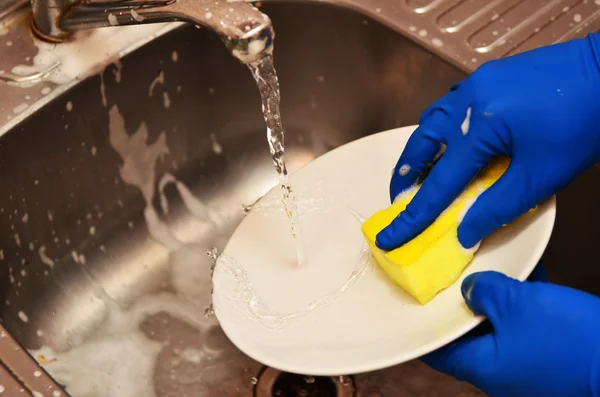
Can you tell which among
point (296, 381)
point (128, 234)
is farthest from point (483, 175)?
point (128, 234)

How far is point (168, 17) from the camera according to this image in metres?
0.64

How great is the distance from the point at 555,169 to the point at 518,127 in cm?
5

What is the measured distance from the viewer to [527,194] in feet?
2.06

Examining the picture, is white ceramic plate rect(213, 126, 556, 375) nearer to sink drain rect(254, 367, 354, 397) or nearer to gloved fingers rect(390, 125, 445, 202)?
gloved fingers rect(390, 125, 445, 202)

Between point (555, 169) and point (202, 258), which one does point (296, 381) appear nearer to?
point (202, 258)

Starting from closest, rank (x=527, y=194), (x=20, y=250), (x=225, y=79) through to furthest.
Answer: (x=527, y=194)
(x=20, y=250)
(x=225, y=79)

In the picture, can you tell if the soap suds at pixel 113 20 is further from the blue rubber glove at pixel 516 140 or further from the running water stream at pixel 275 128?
the blue rubber glove at pixel 516 140

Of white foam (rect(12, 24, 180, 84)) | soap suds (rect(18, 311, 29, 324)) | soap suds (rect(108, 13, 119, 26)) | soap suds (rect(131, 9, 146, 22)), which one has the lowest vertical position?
soap suds (rect(18, 311, 29, 324))

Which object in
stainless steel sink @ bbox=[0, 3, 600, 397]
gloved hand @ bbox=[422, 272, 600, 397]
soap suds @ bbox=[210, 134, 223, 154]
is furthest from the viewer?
soap suds @ bbox=[210, 134, 223, 154]

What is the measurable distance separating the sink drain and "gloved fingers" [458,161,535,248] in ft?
0.93

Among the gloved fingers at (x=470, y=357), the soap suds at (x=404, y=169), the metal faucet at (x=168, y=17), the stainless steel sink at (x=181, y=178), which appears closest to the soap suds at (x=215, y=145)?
the stainless steel sink at (x=181, y=178)

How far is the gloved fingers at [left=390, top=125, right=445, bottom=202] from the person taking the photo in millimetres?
690

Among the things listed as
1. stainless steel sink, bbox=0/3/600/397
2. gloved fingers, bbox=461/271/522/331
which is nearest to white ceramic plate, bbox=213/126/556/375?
gloved fingers, bbox=461/271/522/331

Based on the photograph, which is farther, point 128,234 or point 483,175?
point 128,234
